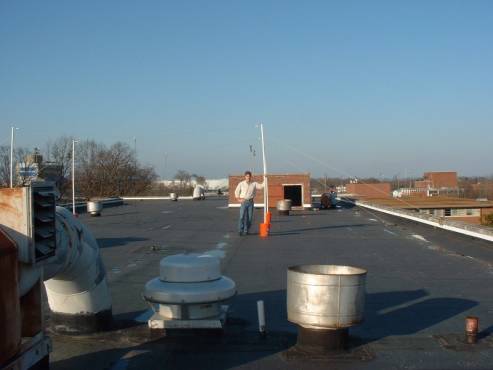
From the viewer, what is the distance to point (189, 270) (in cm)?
606

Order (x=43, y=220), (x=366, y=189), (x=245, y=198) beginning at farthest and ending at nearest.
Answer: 1. (x=366, y=189)
2. (x=245, y=198)
3. (x=43, y=220)

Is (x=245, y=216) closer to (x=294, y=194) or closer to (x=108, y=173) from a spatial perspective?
(x=294, y=194)

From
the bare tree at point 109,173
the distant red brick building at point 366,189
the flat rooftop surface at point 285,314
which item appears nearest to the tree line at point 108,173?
the bare tree at point 109,173

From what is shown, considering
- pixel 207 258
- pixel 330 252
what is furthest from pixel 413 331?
pixel 330 252

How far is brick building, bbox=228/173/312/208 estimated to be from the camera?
128 ft

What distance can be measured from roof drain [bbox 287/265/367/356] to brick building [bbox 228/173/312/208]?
107 ft

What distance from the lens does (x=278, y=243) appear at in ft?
50.8

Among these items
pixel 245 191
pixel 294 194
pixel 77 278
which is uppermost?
pixel 245 191

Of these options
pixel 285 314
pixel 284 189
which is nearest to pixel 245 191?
pixel 285 314

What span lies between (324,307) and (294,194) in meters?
35.5

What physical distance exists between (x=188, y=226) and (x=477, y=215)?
3076 centimetres

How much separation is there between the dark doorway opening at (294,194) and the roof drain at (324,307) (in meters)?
34.4

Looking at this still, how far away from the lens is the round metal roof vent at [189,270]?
607 cm

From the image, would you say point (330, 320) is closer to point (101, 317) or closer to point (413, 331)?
point (413, 331)
